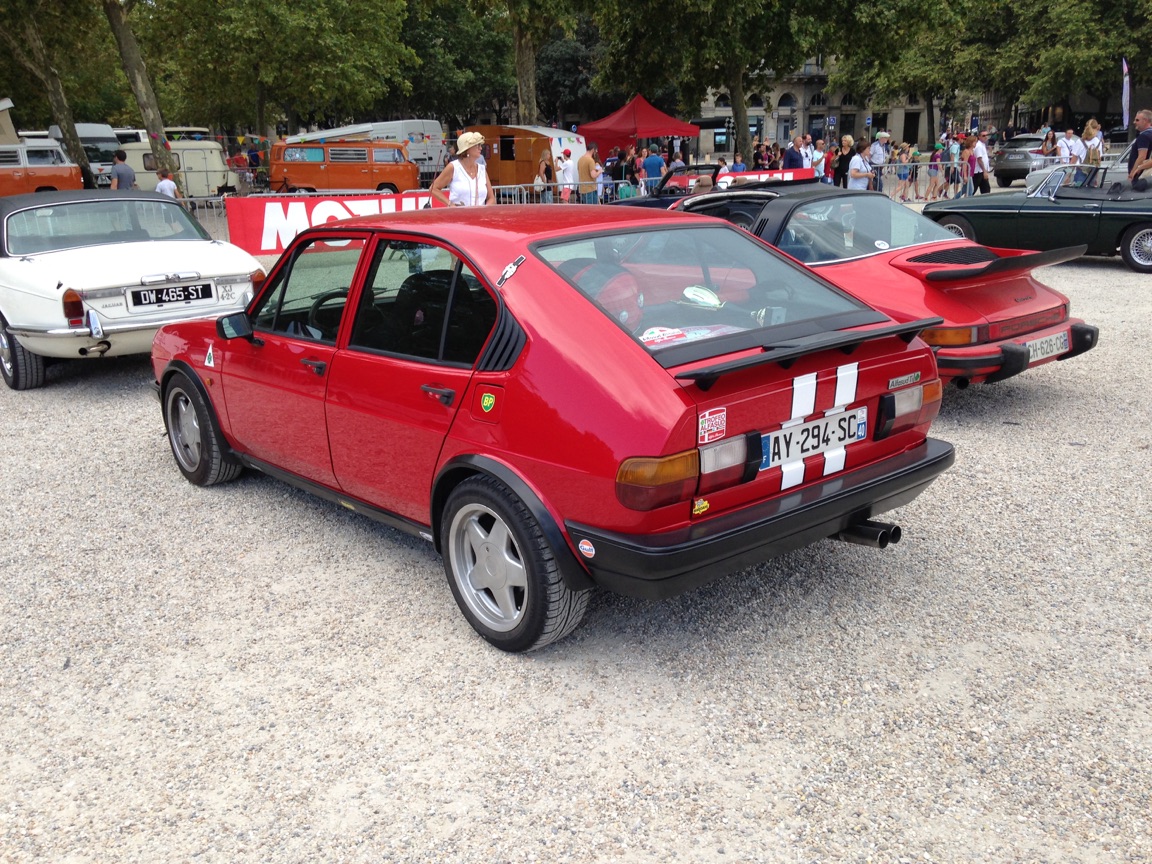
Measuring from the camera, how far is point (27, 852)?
2553 millimetres

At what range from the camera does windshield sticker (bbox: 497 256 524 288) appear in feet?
10.8

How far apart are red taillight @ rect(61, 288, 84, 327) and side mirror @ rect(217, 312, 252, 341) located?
3233 mm

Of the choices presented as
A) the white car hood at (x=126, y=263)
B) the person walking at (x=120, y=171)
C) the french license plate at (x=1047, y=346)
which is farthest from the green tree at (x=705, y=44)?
the french license plate at (x=1047, y=346)

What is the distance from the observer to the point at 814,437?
3.30 metres

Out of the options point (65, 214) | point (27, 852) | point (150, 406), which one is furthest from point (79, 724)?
point (65, 214)

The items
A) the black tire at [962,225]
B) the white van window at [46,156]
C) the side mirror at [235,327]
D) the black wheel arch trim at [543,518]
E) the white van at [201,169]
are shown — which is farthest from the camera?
the white van at [201,169]

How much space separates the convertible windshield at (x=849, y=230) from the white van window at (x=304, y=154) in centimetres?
2607

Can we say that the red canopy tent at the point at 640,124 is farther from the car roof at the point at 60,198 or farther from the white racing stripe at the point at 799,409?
the white racing stripe at the point at 799,409

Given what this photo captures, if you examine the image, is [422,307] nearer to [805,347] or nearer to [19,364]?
[805,347]

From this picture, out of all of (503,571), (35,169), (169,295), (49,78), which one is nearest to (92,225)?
(169,295)

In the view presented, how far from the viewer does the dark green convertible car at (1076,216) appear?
1157 centimetres

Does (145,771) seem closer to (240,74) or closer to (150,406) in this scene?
(150,406)

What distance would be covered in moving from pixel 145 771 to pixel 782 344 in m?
2.44

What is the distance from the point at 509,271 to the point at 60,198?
6.75m
